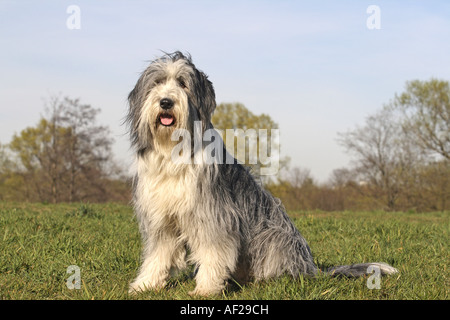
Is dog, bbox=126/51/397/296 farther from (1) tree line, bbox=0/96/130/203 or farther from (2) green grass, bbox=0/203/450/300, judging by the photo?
(1) tree line, bbox=0/96/130/203

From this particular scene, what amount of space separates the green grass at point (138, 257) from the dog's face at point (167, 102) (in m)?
1.42

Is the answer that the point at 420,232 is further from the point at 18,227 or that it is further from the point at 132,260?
the point at 18,227

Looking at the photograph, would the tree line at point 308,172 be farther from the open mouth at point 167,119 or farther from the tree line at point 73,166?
the open mouth at point 167,119

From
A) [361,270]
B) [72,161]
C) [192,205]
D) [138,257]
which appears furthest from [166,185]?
[72,161]

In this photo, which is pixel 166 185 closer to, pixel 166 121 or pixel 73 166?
pixel 166 121

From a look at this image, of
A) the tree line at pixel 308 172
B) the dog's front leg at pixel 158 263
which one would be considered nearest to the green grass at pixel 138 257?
the dog's front leg at pixel 158 263

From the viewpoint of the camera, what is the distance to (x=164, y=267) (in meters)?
4.39

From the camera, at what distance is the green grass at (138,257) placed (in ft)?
13.5

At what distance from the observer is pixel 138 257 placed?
218 inches

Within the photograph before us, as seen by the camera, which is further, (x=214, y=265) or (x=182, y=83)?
(x=182, y=83)

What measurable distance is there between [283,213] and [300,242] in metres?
0.34

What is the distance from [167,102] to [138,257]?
7.67 feet

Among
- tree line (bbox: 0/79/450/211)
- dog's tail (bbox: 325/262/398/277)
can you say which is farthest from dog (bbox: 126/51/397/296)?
tree line (bbox: 0/79/450/211)
